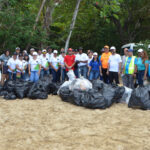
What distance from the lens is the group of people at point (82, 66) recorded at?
23.8 ft

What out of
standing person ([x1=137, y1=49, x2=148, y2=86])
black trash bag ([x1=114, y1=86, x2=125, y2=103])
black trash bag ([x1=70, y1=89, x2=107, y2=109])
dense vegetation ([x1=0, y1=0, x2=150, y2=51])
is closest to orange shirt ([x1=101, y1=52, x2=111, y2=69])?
standing person ([x1=137, y1=49, x2=148, y2=86])

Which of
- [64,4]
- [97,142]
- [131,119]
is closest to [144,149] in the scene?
[97,142]

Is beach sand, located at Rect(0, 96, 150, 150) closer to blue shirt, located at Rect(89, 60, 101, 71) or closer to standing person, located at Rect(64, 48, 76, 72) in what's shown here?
blue shirt, located at Rect(89, 60, 101, 71)

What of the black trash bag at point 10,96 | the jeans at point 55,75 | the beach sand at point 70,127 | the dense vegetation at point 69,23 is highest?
the dense vegetation at point 69,23

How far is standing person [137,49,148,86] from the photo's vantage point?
6.86m

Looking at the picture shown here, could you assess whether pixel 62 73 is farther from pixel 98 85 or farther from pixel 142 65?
pixel 142 65

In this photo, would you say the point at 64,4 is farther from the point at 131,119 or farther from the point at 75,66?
the point at 131,119

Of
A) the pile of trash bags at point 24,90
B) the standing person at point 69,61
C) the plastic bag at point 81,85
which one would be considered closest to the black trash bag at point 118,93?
the plastic bag at point 81,85

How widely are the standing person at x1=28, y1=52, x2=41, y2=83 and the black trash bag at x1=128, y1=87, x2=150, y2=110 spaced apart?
11.5 ft

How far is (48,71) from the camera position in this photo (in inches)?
347

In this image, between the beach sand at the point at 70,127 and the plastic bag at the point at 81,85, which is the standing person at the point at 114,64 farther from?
the beach sand at the point at 70,127

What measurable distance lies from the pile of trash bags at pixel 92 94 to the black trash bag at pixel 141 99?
525mm

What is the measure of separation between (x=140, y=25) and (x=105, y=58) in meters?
13.0

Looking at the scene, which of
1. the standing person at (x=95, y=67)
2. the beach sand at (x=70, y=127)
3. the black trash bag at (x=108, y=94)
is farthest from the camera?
the standing person at (x=95, y=67)
